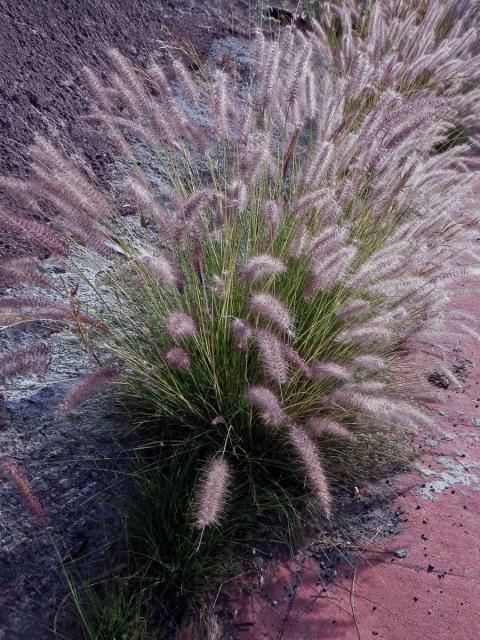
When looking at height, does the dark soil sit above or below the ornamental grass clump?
above

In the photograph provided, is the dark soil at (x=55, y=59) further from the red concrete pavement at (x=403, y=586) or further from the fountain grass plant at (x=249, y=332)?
the red concrete pavement at (x=403, y=586)

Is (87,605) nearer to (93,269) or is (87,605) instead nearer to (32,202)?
(32,202)

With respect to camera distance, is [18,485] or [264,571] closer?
[18,485]

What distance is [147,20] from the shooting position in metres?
4.45

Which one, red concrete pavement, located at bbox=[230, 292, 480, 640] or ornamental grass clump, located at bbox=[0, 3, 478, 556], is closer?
red concrete pavement, located at bbox=[230, 292, 480, 640]

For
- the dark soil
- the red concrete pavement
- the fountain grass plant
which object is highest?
the dark soil

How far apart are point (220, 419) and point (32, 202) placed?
99cm

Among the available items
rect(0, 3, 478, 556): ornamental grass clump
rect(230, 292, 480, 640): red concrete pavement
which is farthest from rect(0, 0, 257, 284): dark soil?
rect(230, 292, 480, 640): red concrete pavement

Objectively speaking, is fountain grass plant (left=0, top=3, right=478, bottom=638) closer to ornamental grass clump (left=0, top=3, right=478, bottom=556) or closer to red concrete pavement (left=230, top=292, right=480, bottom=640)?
ornamental grass clump (left=0, top=3, right=478, bottom=556)

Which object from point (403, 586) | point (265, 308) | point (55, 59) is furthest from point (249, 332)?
point (55, 59)

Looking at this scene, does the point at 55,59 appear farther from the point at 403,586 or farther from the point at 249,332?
the point at 403,586

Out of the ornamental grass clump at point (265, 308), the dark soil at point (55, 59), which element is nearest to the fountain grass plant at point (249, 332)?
the ornamental grass clump at point (265, 308)

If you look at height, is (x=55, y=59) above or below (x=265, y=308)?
above

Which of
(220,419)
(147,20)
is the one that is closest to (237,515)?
(220,419)
